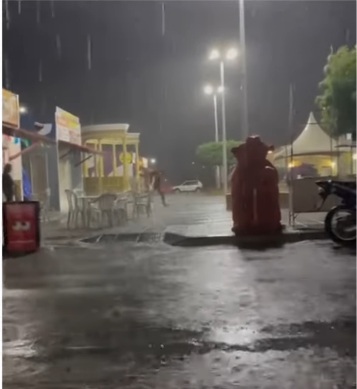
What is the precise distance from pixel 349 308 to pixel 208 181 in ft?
4.30

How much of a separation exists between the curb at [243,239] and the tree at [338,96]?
85 centimetres

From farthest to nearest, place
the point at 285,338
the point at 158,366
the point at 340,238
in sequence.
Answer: the point at 340,238
the point at 285,338
the point at 158,366

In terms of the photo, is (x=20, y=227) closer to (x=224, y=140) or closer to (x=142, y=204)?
(x=142, y=204)

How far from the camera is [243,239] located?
489cm

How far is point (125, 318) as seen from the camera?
2.52 metres

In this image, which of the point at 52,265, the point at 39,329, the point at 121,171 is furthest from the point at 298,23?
the point at 39,329

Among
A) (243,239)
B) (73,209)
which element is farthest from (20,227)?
(243,239)

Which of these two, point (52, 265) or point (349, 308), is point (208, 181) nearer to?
point (52, 265)

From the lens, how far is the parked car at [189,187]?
3.38 m

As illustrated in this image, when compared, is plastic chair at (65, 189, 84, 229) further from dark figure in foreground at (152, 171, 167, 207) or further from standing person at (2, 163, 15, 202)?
dark figure in foreground at (152, 171, 167, 207)

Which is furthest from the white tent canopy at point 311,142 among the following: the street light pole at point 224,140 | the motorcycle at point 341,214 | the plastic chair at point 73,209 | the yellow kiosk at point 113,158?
the plastic chair at point 73,209

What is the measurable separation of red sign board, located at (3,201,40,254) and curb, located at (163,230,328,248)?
2.88 feet

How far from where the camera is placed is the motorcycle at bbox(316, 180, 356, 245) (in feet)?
14.3

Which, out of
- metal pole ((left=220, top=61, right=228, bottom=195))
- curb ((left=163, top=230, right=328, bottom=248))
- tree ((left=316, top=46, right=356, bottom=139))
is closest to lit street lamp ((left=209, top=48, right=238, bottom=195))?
metal pole ((left=220, top=61, right=228, bottom=195))
